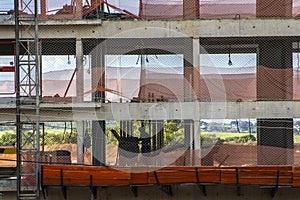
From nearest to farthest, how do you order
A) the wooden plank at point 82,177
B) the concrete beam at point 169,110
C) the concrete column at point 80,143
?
1. the wooden plank at point 82,177
2. the concrete beam at point 169,110
3. the concrete column at point 80,143

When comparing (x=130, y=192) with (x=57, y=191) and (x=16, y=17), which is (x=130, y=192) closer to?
(x=57, y=191)

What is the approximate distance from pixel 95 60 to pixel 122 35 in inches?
69.8

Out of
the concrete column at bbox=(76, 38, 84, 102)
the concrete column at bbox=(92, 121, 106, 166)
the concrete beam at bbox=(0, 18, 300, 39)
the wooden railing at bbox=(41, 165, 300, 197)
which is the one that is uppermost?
the concrete beam at bbox=(0, 18, 300, 39)

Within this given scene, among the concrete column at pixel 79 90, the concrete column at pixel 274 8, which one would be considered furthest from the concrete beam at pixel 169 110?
the concrete column at pixel 274 8

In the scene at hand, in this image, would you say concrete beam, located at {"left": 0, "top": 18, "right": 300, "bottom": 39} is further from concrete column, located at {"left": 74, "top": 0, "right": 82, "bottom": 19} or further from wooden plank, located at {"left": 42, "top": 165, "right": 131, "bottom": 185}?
wooden plank, located at {"left": 42, "top": 165, "right": 131, "bottom": 185}

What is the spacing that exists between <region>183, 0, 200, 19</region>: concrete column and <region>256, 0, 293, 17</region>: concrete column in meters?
2.53

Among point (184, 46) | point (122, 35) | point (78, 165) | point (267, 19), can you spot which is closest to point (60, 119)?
point (78, 165)

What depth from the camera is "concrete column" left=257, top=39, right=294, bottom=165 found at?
22.9 metres

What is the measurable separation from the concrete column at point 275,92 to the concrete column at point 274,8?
1791 millimetres

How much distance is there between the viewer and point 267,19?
2358 cm

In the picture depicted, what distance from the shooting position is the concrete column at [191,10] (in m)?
24.0

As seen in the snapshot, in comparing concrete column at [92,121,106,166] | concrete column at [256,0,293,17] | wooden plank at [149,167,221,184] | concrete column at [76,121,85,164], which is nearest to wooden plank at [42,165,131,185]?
wooden plank at [149,167,221,184]

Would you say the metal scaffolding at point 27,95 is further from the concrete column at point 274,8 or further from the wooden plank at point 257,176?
the concrete column at point 274,8

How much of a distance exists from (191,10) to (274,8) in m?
3.53
